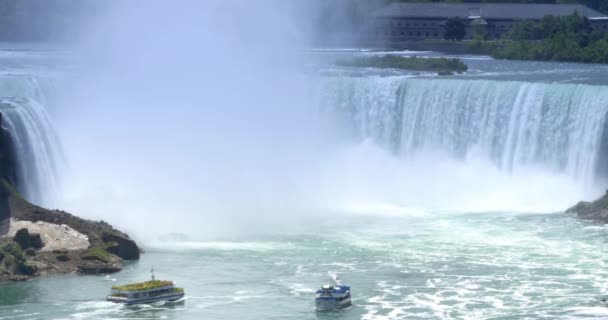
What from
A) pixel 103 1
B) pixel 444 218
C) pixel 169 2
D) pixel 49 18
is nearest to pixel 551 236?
pixel 444 218

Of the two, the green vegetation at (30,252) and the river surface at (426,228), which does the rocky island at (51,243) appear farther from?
the river surface at (426,228)

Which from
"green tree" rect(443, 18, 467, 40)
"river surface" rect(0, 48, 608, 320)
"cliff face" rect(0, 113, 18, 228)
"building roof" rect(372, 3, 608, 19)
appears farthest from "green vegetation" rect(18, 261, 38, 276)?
"building roof" rect(372, 3, 608, 19)

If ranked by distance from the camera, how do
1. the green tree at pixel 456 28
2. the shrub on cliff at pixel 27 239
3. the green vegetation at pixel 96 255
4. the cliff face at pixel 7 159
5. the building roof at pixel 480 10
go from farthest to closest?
the green tree at pixel 456 28
the building roof at pixel 480 10
the cliff face at pixel 7 159
the green vegetation at pixel 96 255
the shrub on cliff at pixel 27 239

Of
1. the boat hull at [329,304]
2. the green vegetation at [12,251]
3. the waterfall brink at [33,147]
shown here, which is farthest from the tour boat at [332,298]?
the waterfall brink at [33,147]

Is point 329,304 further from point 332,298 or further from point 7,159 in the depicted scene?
point 7,159

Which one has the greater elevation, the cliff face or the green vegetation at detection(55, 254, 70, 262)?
the cliff face

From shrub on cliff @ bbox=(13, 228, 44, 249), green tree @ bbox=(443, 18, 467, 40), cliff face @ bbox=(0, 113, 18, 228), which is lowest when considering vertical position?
shrub on cliff @ bbox=(13, 228, 44, 249)

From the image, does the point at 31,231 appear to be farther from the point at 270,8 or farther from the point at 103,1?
the point at 103,1

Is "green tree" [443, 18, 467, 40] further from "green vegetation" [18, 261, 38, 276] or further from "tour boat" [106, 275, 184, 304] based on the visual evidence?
"tour boat" [106, 275, 184, 304]
